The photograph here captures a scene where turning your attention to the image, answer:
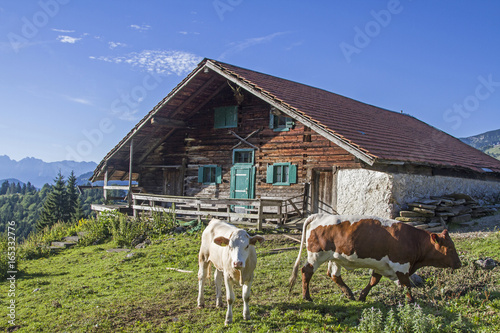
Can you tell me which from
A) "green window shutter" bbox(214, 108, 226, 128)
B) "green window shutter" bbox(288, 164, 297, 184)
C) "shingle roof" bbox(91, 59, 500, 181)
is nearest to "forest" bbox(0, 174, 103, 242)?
"shingle roof" bbox(91, 59, 500, 181)

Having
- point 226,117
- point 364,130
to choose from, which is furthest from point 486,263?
point 226,117

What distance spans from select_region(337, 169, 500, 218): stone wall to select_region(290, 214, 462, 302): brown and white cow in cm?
773

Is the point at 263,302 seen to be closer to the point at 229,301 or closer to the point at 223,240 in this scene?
the point at 229,301

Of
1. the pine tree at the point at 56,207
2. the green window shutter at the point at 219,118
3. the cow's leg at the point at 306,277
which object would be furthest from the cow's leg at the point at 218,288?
the pine tree at the point at 56,207

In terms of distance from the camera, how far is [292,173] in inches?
687

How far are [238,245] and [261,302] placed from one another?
1.62 m

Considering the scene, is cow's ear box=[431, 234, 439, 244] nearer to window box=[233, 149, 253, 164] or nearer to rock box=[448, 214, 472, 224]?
rock box=[448, 214, 472, 224]

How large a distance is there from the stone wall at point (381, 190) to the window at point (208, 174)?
6554 mm

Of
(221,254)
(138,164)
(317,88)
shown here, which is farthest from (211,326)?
(317,88)

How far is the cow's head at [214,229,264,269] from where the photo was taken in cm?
611

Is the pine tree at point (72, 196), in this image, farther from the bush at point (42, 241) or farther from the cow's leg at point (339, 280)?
the cow's leg at point (339, 280)

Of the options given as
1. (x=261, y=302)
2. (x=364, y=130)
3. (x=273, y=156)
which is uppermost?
(x=364, y=130)

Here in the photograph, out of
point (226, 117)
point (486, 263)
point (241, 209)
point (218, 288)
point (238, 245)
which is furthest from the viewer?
point (226, 117)

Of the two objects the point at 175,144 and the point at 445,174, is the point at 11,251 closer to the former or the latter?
the point at 175,144
